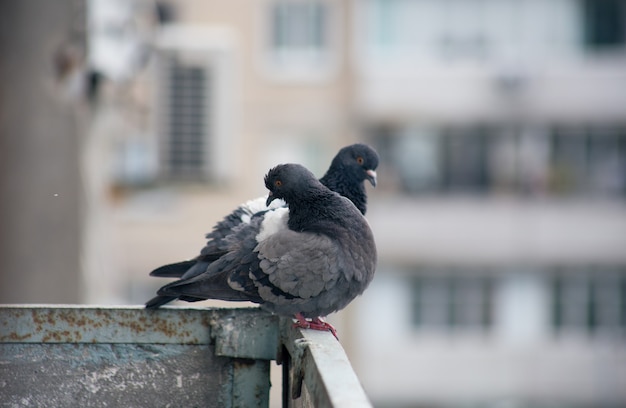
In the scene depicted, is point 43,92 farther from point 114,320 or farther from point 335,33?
point 335,33

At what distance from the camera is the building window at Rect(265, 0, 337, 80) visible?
23188 mm

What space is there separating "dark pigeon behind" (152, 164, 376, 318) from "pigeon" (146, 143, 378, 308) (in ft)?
0.32

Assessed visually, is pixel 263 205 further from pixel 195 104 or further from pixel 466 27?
pixel 195 104

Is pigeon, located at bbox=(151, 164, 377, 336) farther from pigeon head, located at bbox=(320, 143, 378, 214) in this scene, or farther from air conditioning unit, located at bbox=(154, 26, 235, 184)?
air conditioning unit, located at bbox=(154, 26, 235, 184)

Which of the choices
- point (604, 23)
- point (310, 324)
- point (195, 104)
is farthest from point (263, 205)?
point (604, 23)

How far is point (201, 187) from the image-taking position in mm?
22922

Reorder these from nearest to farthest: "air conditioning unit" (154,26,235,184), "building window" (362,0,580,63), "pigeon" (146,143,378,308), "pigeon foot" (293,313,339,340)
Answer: "pigeon foot" (293,313,339,340) → "pigeon" (146,143,378,308) → "air conditioning unit" (154,26,235,184) → "building window" (362,0,580,63)

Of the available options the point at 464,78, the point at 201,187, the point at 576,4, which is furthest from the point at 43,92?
the point at 576,4

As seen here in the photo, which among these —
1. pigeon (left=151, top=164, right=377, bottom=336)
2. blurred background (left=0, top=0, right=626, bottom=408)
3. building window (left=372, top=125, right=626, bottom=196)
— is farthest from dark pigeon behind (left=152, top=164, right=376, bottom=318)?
building window (left=372, top=125, right=626, bottom=196)

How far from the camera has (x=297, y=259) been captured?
180 inches

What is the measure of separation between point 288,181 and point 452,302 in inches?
762

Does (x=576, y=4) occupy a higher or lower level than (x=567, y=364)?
higher

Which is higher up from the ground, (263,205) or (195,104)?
(263,205)

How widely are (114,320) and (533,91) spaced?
763 inches
